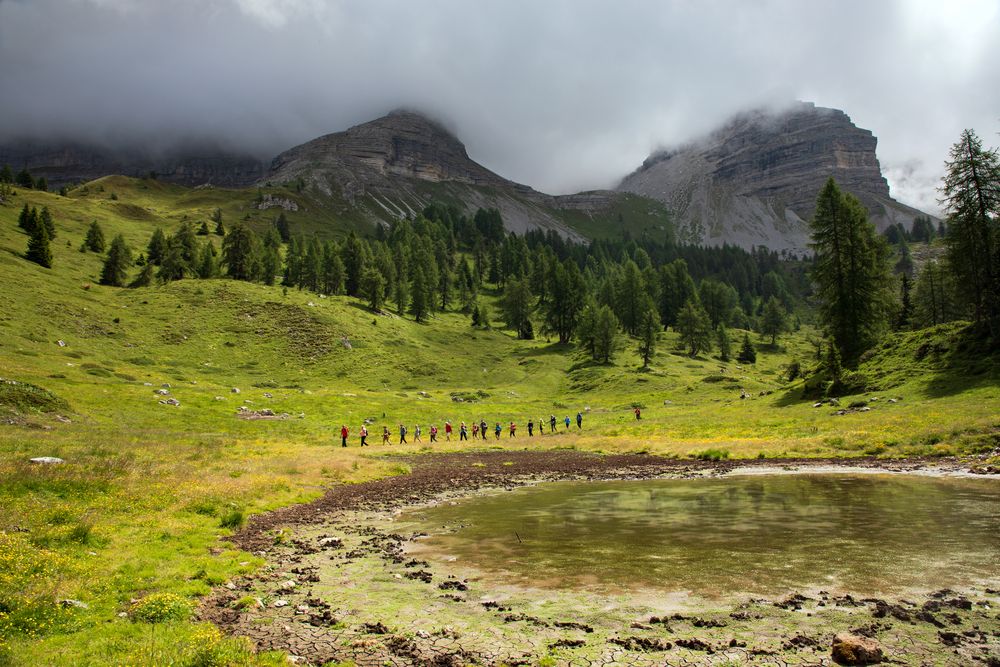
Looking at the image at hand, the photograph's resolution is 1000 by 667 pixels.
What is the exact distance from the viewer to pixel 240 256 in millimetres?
128750

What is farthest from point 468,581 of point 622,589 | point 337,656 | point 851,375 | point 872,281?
point 872,281

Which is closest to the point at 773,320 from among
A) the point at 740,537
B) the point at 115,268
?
the point at 740,537

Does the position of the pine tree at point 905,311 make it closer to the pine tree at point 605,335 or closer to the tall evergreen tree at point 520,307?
the pine tree at point 605,335

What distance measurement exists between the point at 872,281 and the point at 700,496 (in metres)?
50.3

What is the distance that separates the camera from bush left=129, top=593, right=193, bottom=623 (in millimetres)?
9781

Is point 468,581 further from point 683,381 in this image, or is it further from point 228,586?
point 683,381

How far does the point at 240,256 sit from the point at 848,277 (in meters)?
126

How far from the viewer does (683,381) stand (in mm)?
92375

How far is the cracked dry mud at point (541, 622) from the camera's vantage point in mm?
8406

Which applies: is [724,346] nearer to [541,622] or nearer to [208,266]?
[541,622]

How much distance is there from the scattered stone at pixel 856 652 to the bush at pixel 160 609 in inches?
454

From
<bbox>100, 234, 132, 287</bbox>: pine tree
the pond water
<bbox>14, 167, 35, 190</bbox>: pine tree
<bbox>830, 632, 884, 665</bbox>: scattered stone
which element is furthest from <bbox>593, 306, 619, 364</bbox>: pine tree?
<bbox>14, 167, 35, 190</bbox>: pine tree

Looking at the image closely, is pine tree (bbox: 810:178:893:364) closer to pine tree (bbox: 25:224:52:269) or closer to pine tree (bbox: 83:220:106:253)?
pine tree (bbox: 25:224:52:269)

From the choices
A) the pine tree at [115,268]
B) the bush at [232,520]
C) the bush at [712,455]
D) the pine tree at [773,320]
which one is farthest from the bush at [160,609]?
the pine tree at [773,320]
